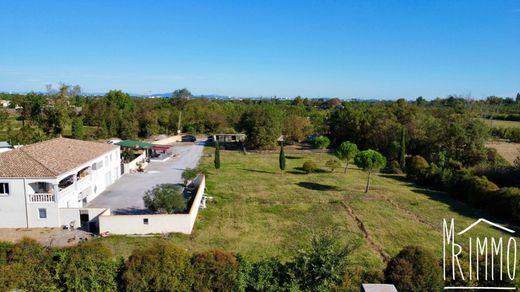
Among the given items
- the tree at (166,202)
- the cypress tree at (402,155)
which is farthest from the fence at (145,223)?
the cypress tree at (402,155)

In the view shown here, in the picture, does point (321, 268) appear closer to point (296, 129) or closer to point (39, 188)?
point (39, 188)

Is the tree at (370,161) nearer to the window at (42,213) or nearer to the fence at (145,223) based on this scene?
the fence at (145,223)

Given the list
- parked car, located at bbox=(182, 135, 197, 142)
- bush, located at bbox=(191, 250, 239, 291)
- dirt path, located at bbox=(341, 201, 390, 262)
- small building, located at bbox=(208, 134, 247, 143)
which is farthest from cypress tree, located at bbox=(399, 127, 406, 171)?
bush, located at bbox=(191, 250, 239, 291)

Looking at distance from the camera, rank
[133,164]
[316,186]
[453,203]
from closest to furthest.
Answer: [453,203], [316,186], [133,164]

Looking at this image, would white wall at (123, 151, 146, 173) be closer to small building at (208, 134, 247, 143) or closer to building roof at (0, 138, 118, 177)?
building roof at (0, 138, 118, 177)

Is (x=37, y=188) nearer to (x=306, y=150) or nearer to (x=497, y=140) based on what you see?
(x=306, y=150)

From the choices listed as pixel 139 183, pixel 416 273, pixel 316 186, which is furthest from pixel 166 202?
pixel 316 186

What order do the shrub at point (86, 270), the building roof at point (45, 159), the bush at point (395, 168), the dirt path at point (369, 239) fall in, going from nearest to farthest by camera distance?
the shrub at point (86, 270) < the dirt path at point (369, 239) < the building roof at point (45, 159) < the bush at point (395, 168)

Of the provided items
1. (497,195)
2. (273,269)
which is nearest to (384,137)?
(497,195)
